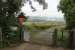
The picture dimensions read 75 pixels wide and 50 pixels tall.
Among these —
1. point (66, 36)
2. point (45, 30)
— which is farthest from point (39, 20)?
point (66, 36)

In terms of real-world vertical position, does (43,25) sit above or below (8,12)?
below

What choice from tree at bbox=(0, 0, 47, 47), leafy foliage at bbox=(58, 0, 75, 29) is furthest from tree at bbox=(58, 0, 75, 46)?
tree at bbox=(0, 0, 47, 47)

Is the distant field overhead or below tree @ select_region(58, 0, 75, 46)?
below

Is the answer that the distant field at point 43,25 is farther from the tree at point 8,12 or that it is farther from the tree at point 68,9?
the tree at point 8,12

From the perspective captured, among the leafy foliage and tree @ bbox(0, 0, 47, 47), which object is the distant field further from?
tree @ bbox(0, 0, 47, 47)

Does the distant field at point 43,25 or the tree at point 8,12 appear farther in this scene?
the distant field at point 43,25

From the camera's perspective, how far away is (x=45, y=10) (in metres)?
6.71

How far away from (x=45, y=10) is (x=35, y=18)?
1.13 ft

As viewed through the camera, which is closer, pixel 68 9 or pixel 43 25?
pixel 68 9

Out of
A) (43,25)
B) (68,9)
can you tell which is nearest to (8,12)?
(43,25)

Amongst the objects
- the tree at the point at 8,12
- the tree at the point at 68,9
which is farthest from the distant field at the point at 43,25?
the tree at the point at 8,12

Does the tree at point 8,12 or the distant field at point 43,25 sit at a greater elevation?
the tree at point 8,12

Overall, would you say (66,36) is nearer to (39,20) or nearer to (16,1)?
(39,20)

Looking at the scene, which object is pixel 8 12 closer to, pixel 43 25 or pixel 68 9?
pixel 43 25
